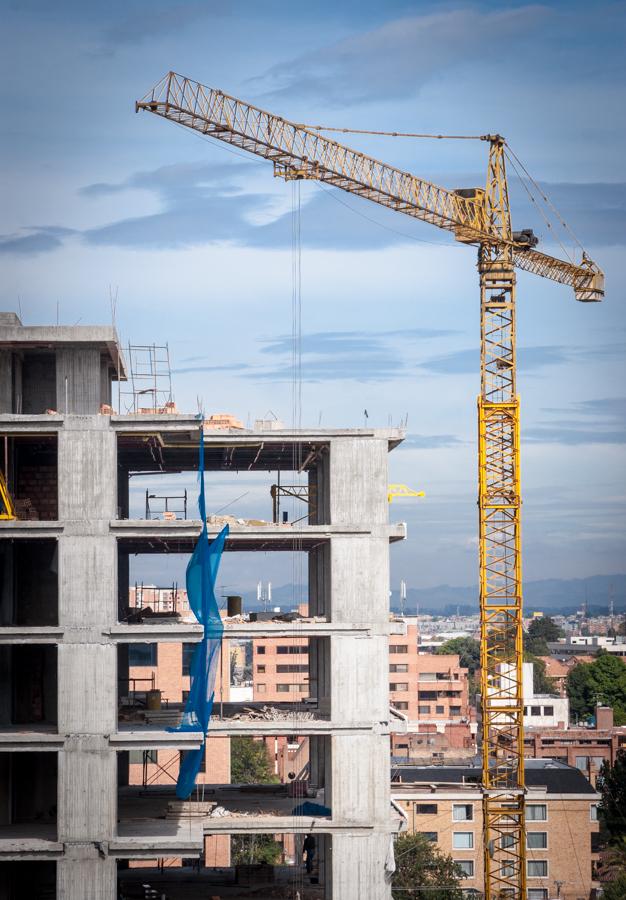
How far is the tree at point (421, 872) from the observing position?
9869 cm

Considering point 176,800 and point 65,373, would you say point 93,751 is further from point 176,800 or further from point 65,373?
point 65,373

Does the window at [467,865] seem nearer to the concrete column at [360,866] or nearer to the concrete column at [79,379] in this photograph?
the concrete column at [360,866]

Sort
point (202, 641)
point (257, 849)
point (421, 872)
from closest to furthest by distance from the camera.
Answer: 1. point (202, 641)
2. point (421, 872)
3. point (257, 849)

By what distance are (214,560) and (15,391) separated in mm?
11567

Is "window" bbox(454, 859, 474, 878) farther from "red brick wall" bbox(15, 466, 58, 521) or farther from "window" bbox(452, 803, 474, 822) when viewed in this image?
"red brick wall" bbox(15, 466, 58, 521)

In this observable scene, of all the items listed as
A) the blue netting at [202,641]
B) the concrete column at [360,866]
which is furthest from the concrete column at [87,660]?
the concrete column at [360,866]

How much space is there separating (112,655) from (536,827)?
189 ft

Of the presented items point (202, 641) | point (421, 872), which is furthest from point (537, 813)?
point (202, 641)

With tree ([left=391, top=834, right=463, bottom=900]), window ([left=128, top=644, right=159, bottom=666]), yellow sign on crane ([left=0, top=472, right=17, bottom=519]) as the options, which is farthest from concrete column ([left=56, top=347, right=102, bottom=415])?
window ([left=128, top=644, right=159, bottom=666])

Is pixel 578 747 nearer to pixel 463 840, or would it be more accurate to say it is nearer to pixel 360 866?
pixel 463 840

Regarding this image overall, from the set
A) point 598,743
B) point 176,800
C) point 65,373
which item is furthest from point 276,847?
point 65,373

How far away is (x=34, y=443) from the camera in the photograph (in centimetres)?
6638

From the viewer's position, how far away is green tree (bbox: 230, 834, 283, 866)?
115812 mm

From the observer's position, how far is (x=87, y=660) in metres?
60.9
